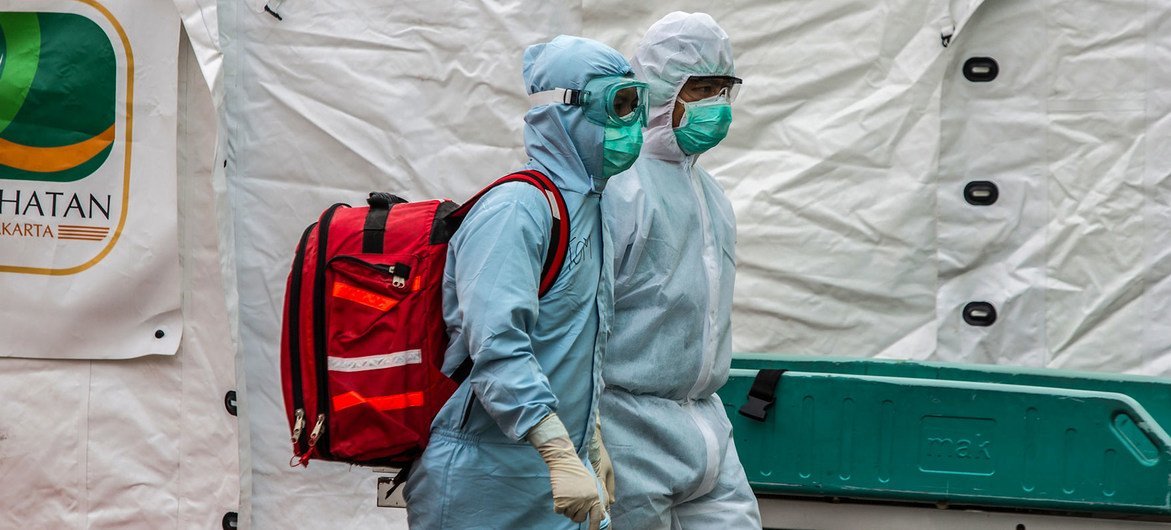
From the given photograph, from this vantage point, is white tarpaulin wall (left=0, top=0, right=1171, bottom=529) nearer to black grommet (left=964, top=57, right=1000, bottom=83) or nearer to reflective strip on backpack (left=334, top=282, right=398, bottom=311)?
black grommet (left=964, top=57, right=1000, bottom=83)

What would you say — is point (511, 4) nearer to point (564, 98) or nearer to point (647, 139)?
point (647, 139)

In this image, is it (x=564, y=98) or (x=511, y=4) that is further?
(x=511, y=4)

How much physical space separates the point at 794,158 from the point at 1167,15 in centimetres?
132

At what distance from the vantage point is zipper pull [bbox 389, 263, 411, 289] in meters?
2.77

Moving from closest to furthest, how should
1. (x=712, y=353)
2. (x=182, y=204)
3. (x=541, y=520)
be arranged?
(x=541, y=520) < (x=712, y=353) < (x=182, y=204)

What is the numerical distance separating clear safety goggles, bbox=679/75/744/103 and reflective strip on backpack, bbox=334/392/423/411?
3.93 feet

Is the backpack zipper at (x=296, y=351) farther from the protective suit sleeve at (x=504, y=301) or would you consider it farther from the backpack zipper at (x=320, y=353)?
the protective suit sleeve at (x=504, y=301)

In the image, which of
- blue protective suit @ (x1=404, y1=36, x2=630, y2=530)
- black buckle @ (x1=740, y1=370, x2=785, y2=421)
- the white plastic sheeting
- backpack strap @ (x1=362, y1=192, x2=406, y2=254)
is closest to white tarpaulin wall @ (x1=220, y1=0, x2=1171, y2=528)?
the white plastic sheeting

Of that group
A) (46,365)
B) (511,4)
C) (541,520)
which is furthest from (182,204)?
(541,520)

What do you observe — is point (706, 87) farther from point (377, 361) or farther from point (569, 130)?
point (377, 361)

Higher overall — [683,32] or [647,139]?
[683,32]

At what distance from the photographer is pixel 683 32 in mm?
3539

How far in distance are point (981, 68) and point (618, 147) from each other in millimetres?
2420

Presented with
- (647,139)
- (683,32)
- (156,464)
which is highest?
(683,32)
